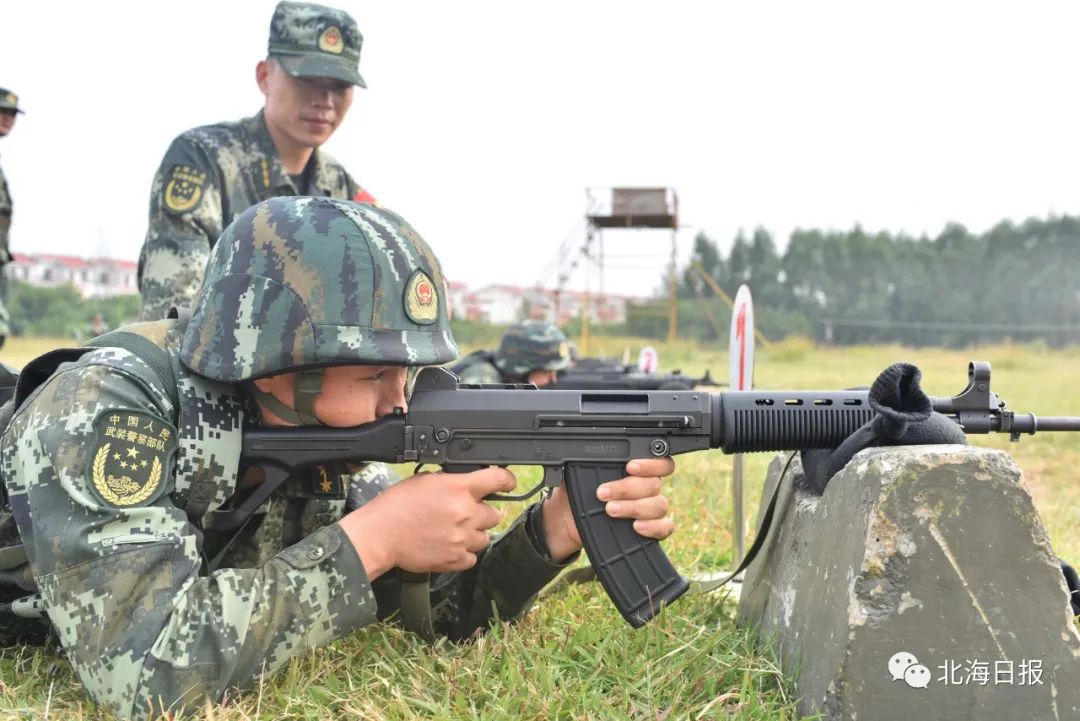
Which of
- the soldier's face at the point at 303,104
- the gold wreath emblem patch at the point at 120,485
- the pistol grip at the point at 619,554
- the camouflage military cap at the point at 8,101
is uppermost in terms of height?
the camouflage military cap at the point at 8,101

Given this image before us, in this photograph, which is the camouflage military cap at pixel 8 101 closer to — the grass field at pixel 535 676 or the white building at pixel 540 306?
the grass field at pixel 535 676

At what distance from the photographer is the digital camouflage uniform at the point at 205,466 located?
79.0 inches

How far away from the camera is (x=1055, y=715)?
2010 mm

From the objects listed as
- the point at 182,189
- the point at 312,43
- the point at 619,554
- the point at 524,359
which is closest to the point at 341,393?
the point at 619,554

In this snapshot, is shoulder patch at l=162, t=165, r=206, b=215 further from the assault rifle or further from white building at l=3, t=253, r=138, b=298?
white building at l=3, t=253, r=138, b=298

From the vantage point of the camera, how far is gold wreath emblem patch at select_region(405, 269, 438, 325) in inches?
92.2

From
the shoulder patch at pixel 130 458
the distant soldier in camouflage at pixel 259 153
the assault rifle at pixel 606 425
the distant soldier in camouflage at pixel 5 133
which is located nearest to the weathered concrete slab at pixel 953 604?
the assault rifle at pixel 606 425

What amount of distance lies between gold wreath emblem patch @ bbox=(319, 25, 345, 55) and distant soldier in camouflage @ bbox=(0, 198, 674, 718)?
89.2 inches

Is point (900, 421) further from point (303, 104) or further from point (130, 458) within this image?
point (303, 104)

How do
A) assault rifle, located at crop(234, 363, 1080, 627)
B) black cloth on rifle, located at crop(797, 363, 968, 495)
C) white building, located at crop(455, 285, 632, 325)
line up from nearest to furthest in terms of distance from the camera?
black cloth on rifle, located at crop(797, 363, 968, 495) < assault rifle, located at crop(234, 363, 1080, 627) < white building, located at crop(455, 285, 632, 325)

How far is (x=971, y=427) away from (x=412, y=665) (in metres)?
1.55

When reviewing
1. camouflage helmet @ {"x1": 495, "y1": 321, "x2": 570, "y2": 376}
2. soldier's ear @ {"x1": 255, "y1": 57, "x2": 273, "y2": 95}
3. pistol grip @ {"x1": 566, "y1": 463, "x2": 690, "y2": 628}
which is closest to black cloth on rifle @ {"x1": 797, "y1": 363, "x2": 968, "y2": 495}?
pistol grip @ {"x1": 566, "y1": 463, "x2": 690, "y2": 628}

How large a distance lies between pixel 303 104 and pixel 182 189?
2.26 feet

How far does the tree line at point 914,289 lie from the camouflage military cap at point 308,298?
104 feet
